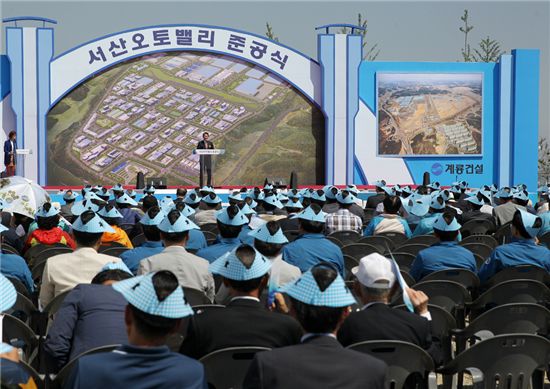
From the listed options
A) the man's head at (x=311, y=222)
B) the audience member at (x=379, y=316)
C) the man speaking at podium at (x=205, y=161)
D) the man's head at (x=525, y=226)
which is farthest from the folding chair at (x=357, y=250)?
the man speaking at podium at (x=205, y=161)

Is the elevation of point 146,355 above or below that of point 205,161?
below

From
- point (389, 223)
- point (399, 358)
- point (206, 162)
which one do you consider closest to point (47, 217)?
point (389, 223)

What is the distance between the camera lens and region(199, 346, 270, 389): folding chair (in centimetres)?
400

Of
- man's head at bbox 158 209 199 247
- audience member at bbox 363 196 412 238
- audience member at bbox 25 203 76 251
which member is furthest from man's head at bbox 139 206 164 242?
audience member at bbox 363 196 412 238

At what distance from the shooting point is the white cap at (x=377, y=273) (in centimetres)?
463

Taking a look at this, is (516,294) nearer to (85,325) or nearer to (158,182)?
(85,325)

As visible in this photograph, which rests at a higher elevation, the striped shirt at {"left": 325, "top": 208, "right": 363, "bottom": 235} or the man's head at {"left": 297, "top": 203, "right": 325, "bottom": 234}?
the man's head at {"left": 297, "top": 203, "right": 325, "bottom": 234}

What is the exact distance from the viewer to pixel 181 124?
26.5 meters

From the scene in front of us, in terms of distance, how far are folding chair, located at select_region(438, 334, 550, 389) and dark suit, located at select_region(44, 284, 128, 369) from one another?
5.54 feet

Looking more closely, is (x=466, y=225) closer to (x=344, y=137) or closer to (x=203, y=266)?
(x=203, y=266)

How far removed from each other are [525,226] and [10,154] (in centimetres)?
1785

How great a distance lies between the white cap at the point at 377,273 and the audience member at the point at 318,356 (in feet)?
3.17

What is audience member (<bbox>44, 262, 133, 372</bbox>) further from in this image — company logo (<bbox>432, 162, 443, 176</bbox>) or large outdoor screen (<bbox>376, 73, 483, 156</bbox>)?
company logo (<bbox>432, 162, 443, 176</bbox>)

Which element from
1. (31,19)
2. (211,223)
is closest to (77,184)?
(31,19)
